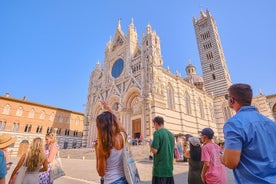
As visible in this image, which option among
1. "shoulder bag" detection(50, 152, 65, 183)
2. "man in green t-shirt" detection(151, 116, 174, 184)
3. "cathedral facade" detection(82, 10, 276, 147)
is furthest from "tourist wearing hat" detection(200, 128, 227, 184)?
"cathedral facade" detection(82, 10, 276, 147)

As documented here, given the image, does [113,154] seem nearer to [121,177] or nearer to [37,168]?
[121,177]

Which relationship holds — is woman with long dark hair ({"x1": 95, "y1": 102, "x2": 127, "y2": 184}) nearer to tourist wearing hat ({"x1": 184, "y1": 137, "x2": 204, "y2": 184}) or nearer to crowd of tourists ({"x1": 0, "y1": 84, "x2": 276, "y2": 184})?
crowd of tourists ({"x1": 0, "y1": 84, "x2": 276, "y2": 184})

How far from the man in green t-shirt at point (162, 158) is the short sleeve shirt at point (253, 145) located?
1592 mm

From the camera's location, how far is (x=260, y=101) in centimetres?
2888

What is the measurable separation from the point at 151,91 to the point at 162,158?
1572cm

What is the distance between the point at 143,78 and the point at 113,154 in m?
18.5

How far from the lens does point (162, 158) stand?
9.43ft

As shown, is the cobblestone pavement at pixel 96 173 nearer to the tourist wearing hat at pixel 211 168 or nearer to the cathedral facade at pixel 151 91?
the tourist wearing hat at pixel 211 168

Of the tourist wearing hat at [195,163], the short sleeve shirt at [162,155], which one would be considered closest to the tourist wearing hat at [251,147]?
the short sleeve shirt at [162,155]

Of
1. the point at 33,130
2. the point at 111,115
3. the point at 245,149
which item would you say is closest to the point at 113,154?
the point at 111,115

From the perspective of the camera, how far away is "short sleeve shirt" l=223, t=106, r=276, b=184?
4.13 feet

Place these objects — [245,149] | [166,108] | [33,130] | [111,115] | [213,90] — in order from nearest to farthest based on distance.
→ [245,149], [111,115], [166,108], [33,130], [213,90]

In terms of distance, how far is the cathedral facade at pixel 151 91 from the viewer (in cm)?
1922

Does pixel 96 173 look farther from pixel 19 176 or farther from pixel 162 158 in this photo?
pixel 162 158
